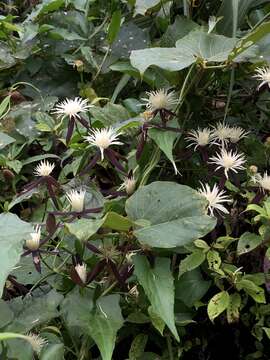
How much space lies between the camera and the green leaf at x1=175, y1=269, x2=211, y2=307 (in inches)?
35.4

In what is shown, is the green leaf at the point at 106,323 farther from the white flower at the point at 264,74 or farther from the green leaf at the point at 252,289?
the white flower at the point at 264,74

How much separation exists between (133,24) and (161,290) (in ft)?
2.52

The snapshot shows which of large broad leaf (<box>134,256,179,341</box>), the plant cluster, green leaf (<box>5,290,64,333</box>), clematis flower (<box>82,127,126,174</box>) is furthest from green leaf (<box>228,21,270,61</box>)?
green leaf (<box>5,290,64,333</box>)

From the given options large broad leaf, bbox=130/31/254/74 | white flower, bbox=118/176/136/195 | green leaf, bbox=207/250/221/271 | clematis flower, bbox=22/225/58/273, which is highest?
large broad leaf, bbox=130/31/254/74

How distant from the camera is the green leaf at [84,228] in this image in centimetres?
72

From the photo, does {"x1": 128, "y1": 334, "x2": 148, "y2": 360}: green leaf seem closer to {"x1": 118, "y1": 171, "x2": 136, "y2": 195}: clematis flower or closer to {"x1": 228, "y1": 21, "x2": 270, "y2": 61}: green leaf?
{"x1": 118, "y1": 171, "x2": 136, "y2": 195}: clematis flower

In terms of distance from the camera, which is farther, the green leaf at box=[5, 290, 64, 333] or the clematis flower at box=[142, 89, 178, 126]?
the clematis flower at box=[142, 89, 178, 126]

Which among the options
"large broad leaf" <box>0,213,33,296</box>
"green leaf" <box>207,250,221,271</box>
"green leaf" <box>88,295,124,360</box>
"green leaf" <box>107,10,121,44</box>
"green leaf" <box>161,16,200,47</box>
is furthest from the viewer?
"green leaf" <box>107,10,121,44</box>

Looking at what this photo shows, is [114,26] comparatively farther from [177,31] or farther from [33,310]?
[33,310]

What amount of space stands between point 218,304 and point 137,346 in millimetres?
146

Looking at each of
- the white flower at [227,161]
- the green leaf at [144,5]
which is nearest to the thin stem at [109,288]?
the white flower at [227,161]

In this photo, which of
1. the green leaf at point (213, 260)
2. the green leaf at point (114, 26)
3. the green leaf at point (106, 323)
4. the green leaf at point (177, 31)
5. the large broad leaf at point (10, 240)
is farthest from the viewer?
the green leaf at point (114, 26)

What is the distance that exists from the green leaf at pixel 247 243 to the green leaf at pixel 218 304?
7 cm

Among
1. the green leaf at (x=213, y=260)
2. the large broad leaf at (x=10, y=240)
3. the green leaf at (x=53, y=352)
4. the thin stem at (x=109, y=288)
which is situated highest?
the large broad leaf at (x=10, y=240)
